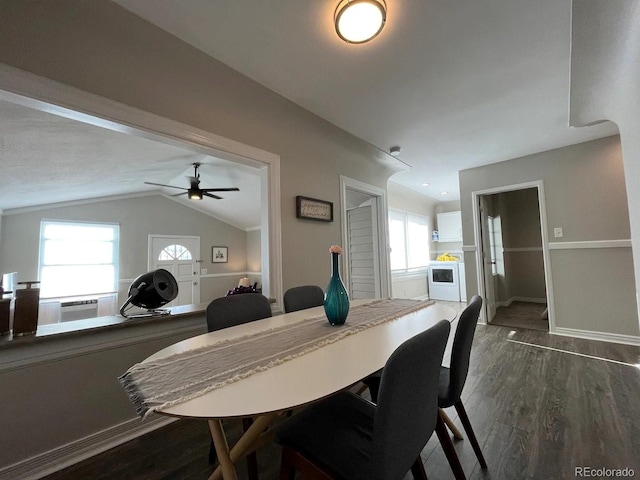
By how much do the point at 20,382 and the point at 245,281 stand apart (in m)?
2.66

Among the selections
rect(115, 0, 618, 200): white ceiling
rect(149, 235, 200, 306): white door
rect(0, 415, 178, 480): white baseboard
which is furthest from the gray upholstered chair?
rect(149, 235, 200, 306): white door

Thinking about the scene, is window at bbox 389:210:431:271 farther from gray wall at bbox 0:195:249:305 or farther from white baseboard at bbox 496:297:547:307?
gray wall at bbox 0:195:249:305

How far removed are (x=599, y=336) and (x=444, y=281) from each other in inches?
118

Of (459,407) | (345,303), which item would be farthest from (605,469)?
(345,303)

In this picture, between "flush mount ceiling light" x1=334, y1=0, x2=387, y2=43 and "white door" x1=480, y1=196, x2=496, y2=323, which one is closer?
"flush mount ceiling light" x1=334, y1=0, x2=387, y2=43

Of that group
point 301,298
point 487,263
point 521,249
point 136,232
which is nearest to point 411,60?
point 301,298

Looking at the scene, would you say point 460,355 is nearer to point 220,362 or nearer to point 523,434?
point 523,434

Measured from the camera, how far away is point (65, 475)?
1.38 m

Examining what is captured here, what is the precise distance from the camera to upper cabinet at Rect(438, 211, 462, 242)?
269 inches

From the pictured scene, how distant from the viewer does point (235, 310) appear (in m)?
1.66

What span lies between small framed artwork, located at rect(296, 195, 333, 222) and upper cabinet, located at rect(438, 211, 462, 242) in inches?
200

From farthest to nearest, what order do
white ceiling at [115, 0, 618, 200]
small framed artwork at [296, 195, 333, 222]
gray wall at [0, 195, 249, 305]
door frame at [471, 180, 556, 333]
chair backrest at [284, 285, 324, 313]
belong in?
gray wall at [0, 195, 249, 305] < door frame at [471, 180, 556, 333] < small framed artwork at [296, 195, 333, 222] < chair backrest at [284, 285, 324, 313] < white ceiling at [115, 0, 618, 200]

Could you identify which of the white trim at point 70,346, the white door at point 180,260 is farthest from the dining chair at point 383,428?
the white door at point 180,260

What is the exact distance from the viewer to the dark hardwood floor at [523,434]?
139 centimetres
